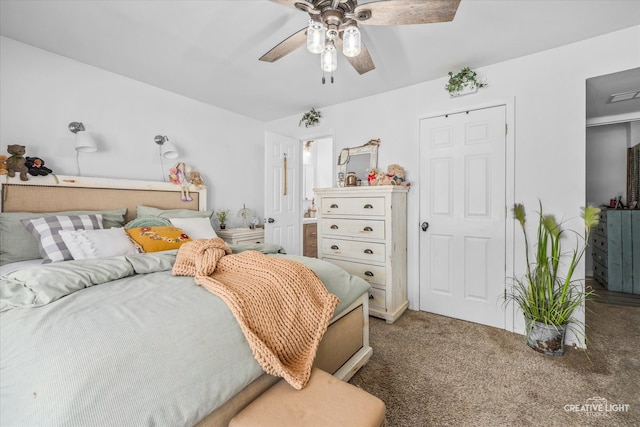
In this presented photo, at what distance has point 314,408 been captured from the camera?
935 millimetres

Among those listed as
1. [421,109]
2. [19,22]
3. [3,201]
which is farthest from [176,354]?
[421,109]

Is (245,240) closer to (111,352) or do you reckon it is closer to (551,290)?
(111,352)

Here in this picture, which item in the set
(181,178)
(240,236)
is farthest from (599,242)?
(181,178)

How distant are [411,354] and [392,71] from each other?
2.51m

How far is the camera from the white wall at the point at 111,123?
2.17 m

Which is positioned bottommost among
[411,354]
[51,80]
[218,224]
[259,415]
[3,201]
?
[411,354]

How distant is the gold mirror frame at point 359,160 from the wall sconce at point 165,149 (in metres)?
1.92

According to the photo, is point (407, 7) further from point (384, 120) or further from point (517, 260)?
point (517, 260)

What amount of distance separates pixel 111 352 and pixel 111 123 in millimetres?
2699

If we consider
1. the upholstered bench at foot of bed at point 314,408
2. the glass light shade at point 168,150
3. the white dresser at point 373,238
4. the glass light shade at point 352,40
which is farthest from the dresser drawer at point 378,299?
the glass light shade at point 168,150

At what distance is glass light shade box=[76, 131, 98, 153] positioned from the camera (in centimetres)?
233

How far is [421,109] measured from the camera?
2875mm

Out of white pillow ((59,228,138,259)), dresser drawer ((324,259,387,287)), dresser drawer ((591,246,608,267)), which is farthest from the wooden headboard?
dresser drawer ((591,246,608,267))

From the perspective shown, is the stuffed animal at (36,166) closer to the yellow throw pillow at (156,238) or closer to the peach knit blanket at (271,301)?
the yellow throw pillow at (156,238)
